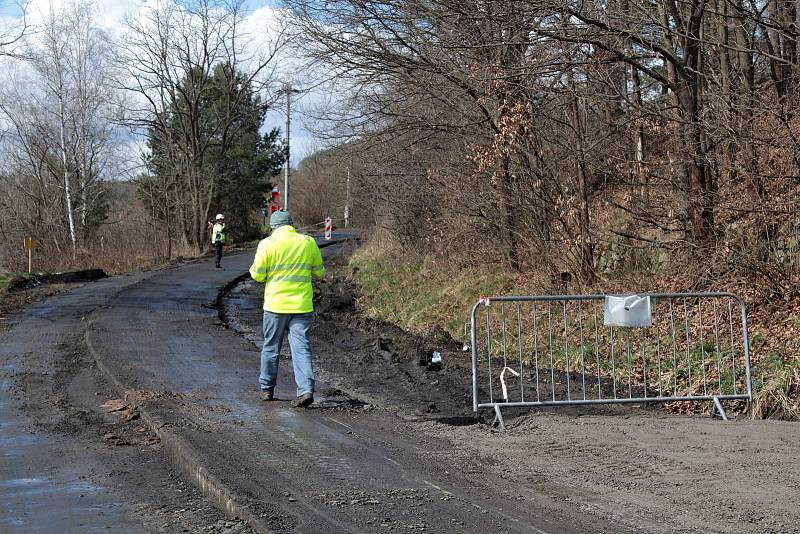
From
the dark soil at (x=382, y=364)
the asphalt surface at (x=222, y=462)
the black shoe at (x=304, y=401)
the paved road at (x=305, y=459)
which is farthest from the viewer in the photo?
the dark soil at (x=382, y=364)

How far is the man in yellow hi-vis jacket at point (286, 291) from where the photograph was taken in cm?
859

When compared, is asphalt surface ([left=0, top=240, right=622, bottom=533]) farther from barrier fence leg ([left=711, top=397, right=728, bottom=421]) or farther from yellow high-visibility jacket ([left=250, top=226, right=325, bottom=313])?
barrier fence leg ([left=711, top=397, right=728, bottom=421])

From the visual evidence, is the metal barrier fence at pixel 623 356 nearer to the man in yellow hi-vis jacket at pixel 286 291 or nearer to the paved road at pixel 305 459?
the man in yellow hi-vis jacket at pixel 286 291

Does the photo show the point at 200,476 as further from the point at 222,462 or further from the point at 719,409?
the point at 719,409

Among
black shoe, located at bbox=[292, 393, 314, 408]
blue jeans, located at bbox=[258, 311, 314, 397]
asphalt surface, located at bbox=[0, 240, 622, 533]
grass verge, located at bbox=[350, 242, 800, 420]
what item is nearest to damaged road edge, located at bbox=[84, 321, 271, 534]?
asphalt surface, located at bbox=[0, 240, 622, 533]

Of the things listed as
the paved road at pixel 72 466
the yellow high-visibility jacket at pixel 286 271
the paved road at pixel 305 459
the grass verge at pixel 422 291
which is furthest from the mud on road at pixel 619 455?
the grass verge at pixel 422 291

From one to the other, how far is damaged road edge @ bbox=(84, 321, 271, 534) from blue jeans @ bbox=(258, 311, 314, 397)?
4.28ft

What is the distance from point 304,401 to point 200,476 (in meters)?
2.43

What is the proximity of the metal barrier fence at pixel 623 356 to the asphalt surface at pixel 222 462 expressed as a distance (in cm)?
188

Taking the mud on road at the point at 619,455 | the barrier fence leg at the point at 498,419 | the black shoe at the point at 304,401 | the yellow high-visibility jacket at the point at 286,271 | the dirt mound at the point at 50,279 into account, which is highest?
the dirt mound at the point at 50,279

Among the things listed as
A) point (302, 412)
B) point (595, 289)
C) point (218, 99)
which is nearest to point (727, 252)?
point (595, 289)

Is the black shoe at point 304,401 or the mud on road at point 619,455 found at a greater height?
the black shoe at point 304,401

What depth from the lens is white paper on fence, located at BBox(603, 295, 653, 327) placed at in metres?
9.14

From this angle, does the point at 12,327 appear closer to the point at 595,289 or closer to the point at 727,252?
the point at 595,289
